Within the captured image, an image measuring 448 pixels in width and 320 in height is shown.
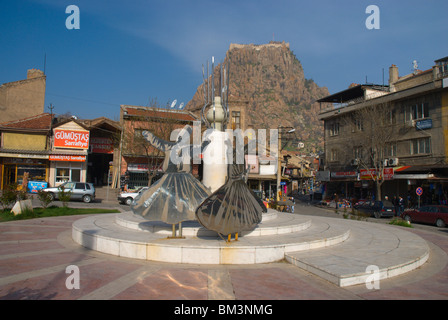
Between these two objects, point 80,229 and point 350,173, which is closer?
point 80,229

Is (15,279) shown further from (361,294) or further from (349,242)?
(349,242)

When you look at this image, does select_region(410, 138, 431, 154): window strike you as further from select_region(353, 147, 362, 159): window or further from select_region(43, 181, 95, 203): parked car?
select_region(43, 181, 95, 203): parked car

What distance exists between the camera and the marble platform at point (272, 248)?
22.0 ft

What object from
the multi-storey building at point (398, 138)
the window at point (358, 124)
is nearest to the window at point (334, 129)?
the multi-storey building at point (398, 138)

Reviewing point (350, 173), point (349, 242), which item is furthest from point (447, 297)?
point (350, 173)

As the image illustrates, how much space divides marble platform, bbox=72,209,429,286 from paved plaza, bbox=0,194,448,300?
0.60 feet

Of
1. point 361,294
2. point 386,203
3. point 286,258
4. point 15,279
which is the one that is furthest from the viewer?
point 386,203

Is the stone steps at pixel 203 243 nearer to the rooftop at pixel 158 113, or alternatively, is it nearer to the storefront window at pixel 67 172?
the storefront window at pixel 67 172

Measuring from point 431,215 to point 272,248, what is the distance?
15.8 m

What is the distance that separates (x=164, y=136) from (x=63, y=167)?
35.5ft

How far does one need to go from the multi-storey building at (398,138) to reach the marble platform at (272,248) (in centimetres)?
2015

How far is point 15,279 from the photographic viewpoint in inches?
231
